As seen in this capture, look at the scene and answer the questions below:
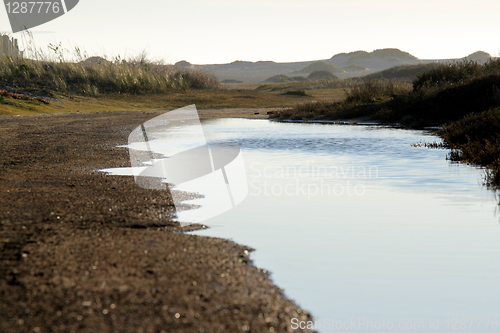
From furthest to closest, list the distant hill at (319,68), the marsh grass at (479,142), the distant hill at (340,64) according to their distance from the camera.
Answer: the distant hill at (340,64) < the distant hill at (319,68) < the marsh grass at (479,142)

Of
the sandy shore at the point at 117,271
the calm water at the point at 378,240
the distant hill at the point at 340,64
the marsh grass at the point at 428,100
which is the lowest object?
the distant hill at the point at 340,64

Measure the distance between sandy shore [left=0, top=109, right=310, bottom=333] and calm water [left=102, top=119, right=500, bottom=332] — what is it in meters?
0.36

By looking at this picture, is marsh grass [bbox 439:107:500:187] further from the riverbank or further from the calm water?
the calm water

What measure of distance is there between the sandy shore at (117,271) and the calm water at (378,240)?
0.36 metres

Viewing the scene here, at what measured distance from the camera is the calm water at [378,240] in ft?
12.9

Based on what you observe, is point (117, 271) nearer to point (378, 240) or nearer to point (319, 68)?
point (378, 240)

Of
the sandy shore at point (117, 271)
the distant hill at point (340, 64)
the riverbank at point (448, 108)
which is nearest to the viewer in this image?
the sandy shore at point (117, 271)

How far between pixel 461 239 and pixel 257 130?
15906mm

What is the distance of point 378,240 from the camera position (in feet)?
18.7

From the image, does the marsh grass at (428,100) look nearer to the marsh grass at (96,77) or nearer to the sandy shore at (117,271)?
the marsh grass at (96,77)

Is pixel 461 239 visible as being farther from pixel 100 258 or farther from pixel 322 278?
pixel 100 258

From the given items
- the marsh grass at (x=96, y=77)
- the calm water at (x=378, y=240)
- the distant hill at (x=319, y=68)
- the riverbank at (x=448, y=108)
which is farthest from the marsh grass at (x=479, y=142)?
the distant hill at (x=319, y=68)

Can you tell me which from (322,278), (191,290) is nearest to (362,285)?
(322,278)

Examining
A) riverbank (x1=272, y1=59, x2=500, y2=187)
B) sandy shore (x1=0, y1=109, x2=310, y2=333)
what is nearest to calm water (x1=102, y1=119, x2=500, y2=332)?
sandy shore (x1=0, y1=109, x2=310, y2=333)
